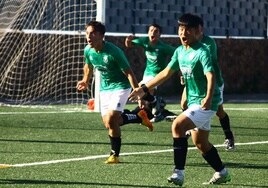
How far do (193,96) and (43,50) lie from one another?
15777 mm

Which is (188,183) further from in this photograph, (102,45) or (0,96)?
(0,96)

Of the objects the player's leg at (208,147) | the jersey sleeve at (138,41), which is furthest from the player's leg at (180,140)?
the jersey sleeve at (138,41)

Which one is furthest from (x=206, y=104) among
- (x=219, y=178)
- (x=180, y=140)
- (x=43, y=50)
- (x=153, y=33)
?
(x=43, y=50)

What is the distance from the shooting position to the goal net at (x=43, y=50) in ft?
80.4

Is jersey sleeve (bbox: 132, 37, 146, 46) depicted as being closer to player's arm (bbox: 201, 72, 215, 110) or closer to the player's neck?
the player's neck

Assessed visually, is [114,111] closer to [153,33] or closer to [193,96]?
[193,96]

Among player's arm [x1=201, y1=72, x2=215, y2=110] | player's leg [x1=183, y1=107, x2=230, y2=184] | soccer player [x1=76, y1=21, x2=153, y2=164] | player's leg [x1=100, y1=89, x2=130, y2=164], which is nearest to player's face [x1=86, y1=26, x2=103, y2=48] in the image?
soccer player [x1=76, y1=21, x2=153, y2=164]

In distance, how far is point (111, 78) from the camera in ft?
45.1

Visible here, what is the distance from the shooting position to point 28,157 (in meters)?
13.5

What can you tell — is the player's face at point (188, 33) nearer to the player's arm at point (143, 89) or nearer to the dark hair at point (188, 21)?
the dark hair at point (188, 21)

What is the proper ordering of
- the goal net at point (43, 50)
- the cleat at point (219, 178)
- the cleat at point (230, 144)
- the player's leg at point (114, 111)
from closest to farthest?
the cleat at point (219, 178), the player's leg at point (114, 111), the cleat at point (230, 144), the goal net at point (43, 50)

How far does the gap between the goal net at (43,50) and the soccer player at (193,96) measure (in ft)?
43.1

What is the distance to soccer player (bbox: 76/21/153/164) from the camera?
13273 millimetres

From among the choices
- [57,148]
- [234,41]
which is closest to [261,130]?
[57,148]
